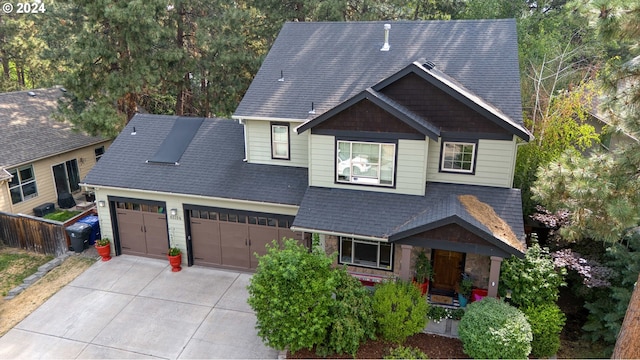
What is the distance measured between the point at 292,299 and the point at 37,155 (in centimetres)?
1582

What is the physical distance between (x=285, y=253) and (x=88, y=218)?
1053cm

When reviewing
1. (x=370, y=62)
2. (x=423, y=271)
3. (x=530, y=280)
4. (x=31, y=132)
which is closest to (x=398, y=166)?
(x=423, y=271)

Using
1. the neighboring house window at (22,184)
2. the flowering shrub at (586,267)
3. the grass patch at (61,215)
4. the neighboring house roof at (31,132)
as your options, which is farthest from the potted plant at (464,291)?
the neighboring house window at (22,184)

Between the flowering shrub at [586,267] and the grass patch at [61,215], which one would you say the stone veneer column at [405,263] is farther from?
the grass patch at [61,215]

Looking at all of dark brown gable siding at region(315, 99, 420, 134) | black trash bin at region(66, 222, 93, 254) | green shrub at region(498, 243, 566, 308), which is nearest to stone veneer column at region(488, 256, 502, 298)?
green shrub at region(498, 243, 566, 308)

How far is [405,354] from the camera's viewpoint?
969 centimetres

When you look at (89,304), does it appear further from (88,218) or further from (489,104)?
(489,104)

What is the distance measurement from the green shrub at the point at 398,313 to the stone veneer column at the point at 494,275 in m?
1.80

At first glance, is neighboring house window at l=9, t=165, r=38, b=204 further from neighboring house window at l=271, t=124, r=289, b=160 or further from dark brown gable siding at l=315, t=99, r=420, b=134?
dark brown gable siding at l=315, t=99, r=420, b=134

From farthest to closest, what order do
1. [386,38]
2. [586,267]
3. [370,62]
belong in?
1. [386,38]
2. [370,62]
3. [586,267]

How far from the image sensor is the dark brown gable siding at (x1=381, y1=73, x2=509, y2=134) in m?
11.9

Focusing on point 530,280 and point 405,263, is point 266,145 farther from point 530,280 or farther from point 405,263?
point 530,280

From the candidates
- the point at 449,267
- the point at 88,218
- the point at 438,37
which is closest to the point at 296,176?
the point at 449,267

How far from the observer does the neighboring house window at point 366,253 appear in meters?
12.5
